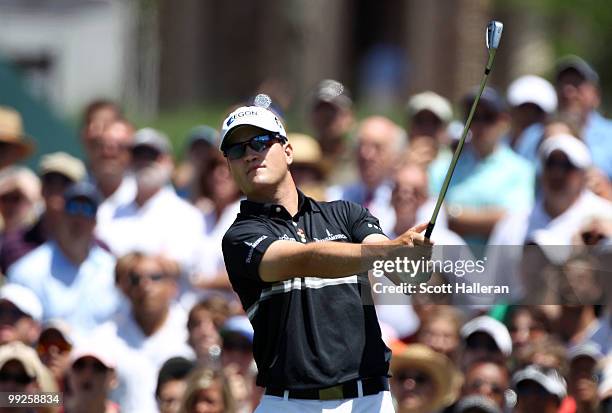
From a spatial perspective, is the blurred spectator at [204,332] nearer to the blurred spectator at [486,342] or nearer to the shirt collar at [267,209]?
the blurred spectator at [486,342]

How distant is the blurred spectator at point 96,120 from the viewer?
1269 centimetres

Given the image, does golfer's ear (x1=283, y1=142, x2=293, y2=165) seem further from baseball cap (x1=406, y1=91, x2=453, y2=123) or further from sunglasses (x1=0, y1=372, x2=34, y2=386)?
baseball cap (x1=406, y1=91, x2=453, y2=123)

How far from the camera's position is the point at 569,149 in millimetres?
10695

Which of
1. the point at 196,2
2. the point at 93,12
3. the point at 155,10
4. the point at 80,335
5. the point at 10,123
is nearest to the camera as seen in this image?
the point at 80,335

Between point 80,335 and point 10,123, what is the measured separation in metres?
3.14

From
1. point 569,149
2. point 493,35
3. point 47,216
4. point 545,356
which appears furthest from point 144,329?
point 493,35

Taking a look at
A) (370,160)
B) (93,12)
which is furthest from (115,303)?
(93,12)

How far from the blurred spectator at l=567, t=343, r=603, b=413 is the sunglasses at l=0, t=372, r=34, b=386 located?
2.96m

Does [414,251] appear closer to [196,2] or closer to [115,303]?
[115,303]

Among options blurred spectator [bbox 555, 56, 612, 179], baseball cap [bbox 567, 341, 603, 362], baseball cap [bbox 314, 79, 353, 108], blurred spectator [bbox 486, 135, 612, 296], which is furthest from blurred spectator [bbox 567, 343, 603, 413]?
baseball cap [bbox 314, 79, 353, 108]

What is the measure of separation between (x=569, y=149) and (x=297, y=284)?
3919mm

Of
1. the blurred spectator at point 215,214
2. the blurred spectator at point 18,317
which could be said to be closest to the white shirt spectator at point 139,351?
the blurred spectator at point 18,317

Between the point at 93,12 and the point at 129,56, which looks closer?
the point at 93,12

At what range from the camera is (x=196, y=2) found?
27.7 metres
